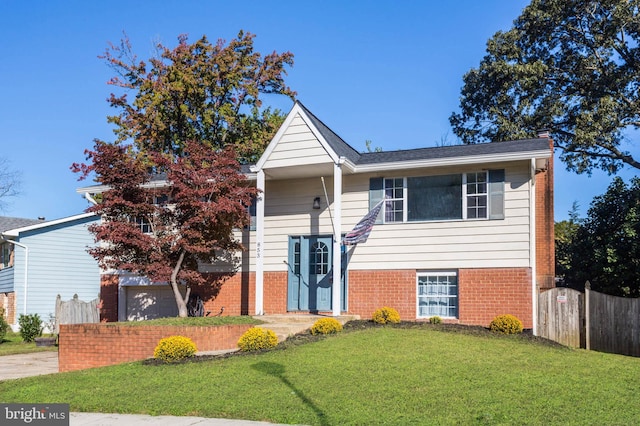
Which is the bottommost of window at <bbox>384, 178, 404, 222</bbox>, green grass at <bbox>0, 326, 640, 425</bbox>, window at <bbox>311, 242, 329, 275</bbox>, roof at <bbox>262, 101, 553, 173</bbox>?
green grass at <bbox>0, 326, 640, 425</bbox>

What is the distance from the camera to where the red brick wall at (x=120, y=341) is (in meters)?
13.8

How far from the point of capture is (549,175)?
60.2ft

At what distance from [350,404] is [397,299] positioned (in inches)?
366

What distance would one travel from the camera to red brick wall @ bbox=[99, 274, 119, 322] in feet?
70.8

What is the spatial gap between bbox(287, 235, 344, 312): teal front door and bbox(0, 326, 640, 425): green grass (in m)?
5.30

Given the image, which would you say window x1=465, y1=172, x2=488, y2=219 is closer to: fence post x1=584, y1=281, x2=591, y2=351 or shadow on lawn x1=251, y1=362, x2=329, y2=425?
fence post x1=584, y1=281, x2=591, y2=351

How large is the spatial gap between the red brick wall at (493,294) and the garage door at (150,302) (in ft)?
31.7

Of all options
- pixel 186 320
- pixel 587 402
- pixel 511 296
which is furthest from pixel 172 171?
pixel 587 402

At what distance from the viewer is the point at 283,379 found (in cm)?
1019

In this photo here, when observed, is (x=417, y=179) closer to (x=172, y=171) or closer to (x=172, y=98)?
(x=172, y=171)

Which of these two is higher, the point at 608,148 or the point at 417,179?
the point at 608,148

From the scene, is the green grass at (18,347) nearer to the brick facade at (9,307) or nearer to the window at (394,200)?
the brick facade at (9,307)

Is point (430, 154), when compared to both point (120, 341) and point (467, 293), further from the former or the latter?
point (120, 341)

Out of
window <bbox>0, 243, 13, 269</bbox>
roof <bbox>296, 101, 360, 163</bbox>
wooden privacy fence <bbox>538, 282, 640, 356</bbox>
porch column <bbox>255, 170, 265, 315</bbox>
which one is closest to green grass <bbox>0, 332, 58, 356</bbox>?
porch column <bbox>255, 170, 265, 315</bbox>
